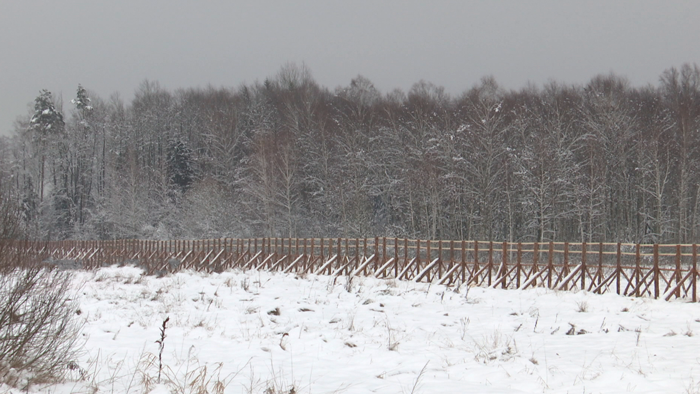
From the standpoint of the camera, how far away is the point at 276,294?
17.0 metres

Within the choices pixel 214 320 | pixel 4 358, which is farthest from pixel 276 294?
pixel 4 358

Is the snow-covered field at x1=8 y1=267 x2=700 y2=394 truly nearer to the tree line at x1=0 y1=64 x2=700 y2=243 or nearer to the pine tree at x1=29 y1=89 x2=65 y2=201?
the tree line at x1=0 y1=64 x2=700 y2=243

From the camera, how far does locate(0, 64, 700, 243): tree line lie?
4000 centimetres

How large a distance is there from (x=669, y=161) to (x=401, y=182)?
1831 cm

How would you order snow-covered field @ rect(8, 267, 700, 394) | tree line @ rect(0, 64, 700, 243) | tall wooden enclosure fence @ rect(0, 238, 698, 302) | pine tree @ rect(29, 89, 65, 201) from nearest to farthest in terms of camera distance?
1. snow-covered field @ rect(8, 267, 700, 394)
2. tall wooden enclosure fence @ rect(0, 238, 698, 302)
3. tree line @ rect(0, 64, 700, 243)
4. pine tree @ rect(29, 89, 65, 201)

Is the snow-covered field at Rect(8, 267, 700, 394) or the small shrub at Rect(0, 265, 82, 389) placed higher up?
the small shrub at Rect(0, 265, 82, 389)

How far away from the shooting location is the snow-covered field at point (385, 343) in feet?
24.6

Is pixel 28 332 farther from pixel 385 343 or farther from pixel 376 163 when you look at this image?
pixel 376 163

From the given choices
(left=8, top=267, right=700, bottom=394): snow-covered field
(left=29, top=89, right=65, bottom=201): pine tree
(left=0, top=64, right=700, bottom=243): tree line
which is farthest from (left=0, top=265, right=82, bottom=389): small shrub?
(left=29, top=89, right=65, bottom=201): pine tree

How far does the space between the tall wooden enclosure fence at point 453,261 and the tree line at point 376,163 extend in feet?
14.1

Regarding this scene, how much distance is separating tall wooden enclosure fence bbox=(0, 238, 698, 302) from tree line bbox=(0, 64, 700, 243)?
4295 mm

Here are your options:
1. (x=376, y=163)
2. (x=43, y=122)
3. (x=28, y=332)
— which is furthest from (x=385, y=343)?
(x=43, y=122)

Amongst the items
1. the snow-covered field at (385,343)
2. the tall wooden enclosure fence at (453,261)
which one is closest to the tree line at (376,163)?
the tall wooden enclosure fence at (453,261)

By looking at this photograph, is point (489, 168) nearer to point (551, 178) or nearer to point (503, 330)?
point (551, 178)
